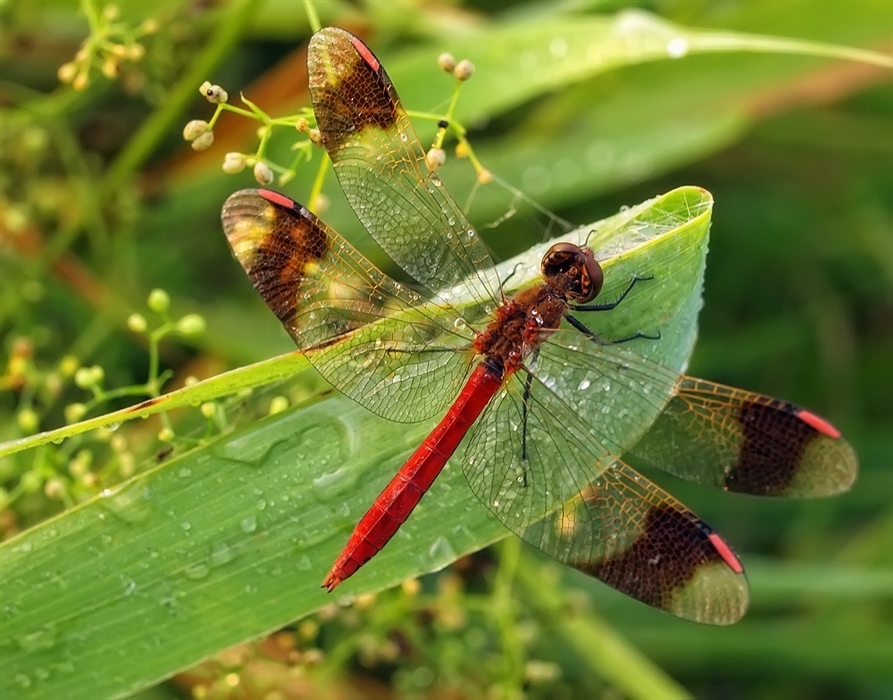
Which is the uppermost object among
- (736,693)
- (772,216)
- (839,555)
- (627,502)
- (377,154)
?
(377,154)

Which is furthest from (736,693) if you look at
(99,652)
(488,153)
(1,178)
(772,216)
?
(1,178)

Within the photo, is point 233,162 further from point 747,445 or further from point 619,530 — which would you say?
point 747,445

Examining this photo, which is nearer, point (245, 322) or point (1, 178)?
point (1, 178)

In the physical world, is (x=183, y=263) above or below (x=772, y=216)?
above

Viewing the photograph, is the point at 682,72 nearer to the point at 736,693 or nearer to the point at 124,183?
the point at 124,183

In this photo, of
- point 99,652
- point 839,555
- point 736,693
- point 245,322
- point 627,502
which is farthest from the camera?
point 736,693

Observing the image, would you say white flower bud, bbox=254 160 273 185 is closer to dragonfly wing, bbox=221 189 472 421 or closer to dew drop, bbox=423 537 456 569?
dragonfly wing, bbox=221 189 472 421

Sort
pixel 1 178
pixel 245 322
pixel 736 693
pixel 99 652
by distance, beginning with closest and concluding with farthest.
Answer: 1. pixel 99 652
2. pixel 1 178
3. pixel 245 322
4. pixel 736 693

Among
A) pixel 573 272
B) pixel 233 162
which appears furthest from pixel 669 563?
pixel 233 162
